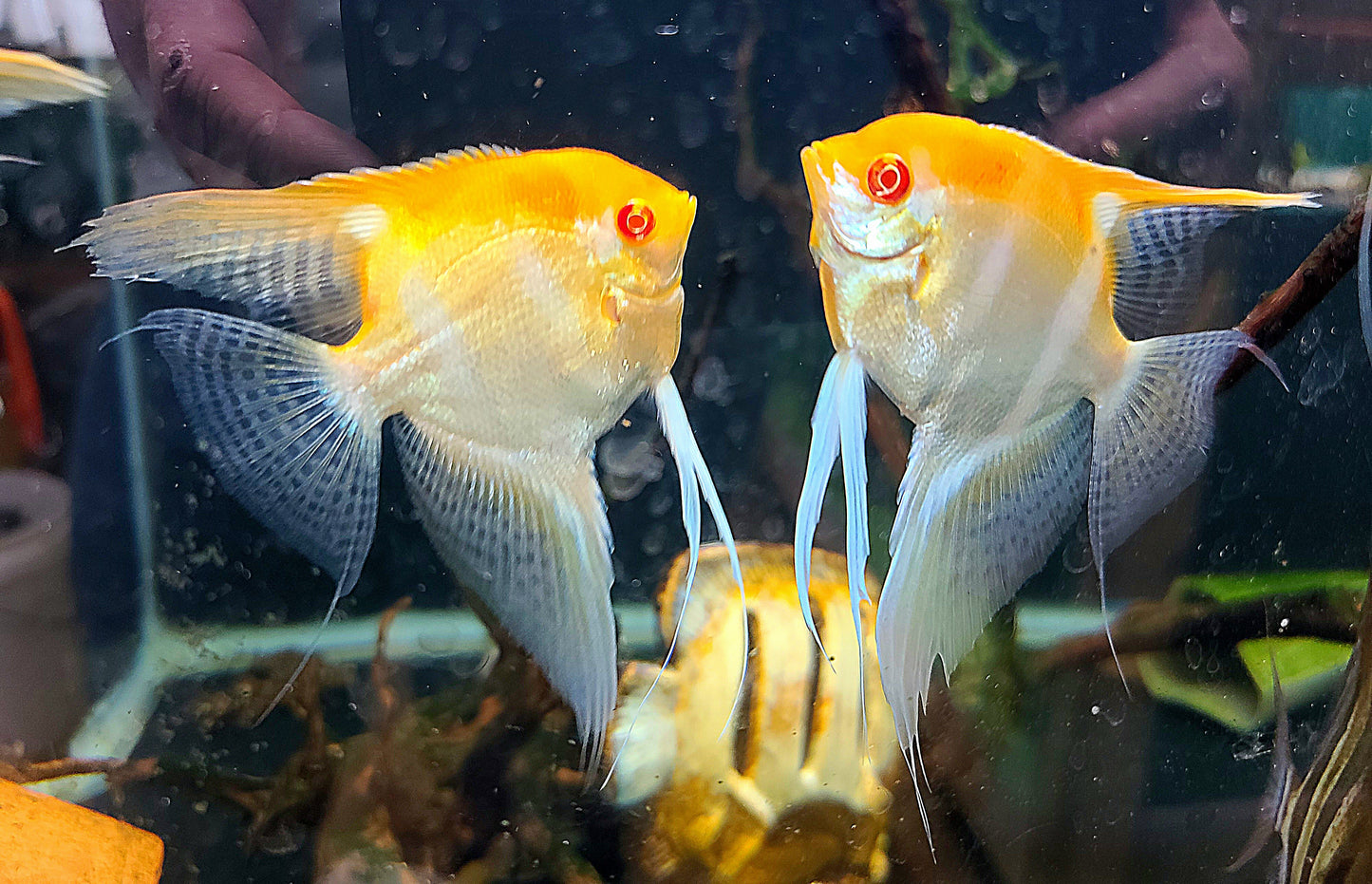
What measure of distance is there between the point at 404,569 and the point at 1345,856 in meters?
1.05

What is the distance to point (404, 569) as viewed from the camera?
32.4 inches

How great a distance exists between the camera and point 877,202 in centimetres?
74

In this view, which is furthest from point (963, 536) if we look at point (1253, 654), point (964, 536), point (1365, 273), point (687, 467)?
point (1365, 273)

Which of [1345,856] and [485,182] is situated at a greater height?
[485,182]

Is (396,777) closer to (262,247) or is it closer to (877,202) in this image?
(262,247)

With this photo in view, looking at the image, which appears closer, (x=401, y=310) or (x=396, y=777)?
(x=401, y=310)

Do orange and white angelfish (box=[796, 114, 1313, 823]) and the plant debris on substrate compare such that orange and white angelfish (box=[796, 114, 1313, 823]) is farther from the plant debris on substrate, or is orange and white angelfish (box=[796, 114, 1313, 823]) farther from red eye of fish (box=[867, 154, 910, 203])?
the plant debris on substrate

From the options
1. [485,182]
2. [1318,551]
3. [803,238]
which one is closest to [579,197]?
[485,182]

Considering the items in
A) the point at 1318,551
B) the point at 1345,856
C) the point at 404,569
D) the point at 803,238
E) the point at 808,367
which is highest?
the point at 803,238

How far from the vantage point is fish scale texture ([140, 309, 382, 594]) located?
75 cm

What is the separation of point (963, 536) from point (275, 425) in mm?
685

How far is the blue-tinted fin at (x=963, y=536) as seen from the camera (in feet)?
2.90

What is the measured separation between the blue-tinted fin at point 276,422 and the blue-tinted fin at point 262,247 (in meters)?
0.03

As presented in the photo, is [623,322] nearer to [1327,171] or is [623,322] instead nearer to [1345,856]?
[1327,171]
